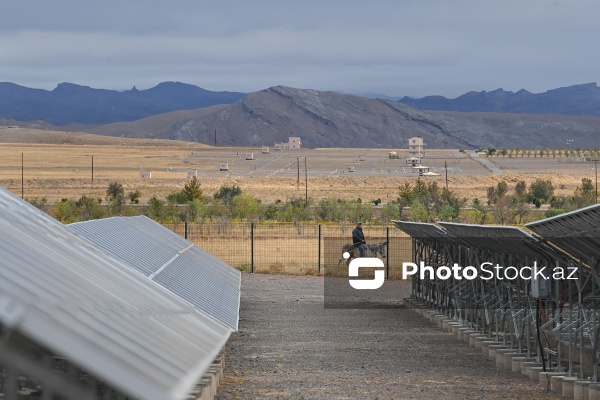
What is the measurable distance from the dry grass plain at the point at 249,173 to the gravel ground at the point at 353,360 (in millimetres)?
63050

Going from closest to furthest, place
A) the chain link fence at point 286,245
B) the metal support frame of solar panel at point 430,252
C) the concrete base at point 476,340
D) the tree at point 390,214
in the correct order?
1. the concrete base at point 476,340
2. the metal support frame of solar panel at point 430,252
3. the chain link fence at point 286,245
4. the tree at point 390,214

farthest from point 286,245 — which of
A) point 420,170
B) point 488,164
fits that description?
point 488,164

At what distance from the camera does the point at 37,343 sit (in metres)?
5.47

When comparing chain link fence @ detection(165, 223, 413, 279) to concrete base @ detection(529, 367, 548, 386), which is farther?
chain link fence @ detection(165, 223, 413, 279)

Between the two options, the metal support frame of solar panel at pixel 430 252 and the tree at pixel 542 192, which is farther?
the tree at pixel 542 192

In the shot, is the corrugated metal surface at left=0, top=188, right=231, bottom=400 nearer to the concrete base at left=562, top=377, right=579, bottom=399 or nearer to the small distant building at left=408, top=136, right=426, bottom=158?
the concrete base at left=562, top=377, right=579, bottom=399

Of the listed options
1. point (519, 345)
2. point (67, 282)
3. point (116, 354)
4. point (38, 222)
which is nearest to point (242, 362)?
point (519, 345)

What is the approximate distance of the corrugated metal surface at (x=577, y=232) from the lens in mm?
14484

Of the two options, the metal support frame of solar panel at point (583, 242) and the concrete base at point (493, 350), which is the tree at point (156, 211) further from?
the metal support frame of solar panel at point (583, 242)

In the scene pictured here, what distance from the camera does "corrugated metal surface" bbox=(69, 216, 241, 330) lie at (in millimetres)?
15875

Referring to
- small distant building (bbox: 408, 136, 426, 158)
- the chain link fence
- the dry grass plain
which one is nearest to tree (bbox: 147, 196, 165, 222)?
the chain link fence

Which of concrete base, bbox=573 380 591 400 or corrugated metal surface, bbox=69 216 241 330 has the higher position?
corrugated metal surface, bbox=69 216 241 330

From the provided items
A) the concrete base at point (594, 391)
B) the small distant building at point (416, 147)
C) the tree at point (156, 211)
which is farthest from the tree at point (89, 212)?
the small distant building at point (416, 147)

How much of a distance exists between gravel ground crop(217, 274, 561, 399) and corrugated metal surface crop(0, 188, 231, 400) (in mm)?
7198
